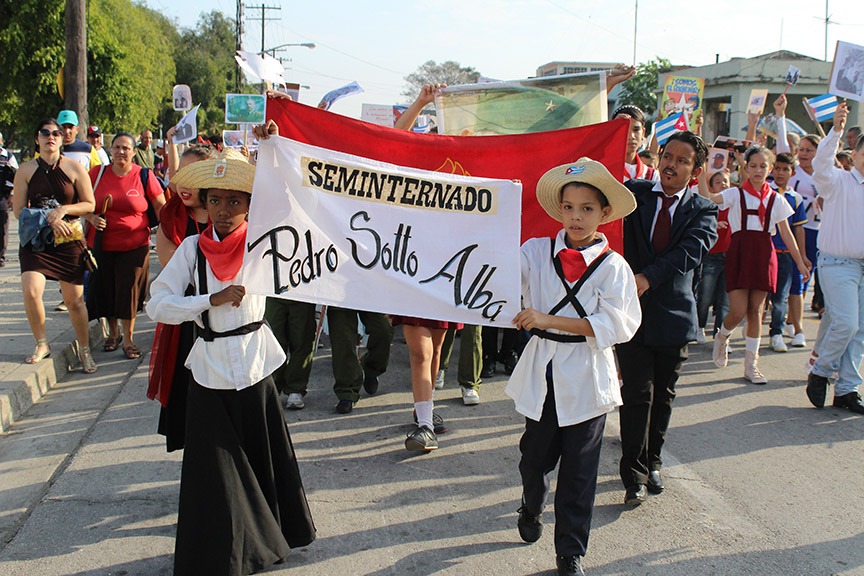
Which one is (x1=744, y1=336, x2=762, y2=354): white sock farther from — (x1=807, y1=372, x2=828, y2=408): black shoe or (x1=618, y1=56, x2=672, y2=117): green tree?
(x1=618, y1=56, x2=672, y2=117): green tree

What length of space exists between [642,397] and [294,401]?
2784 mm

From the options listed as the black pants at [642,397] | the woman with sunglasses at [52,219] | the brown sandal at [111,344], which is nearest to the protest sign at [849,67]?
the black pants at [642,397]

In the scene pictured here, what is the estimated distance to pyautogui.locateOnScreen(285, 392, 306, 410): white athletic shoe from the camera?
5684 mm

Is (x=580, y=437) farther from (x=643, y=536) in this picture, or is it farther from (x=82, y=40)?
(x=82, y=40)

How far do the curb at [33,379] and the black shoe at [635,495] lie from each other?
14.2 ft

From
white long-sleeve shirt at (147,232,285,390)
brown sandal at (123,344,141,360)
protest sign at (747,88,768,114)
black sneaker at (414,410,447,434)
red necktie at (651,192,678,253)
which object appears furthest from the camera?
protest sign at (747,88,768,114)

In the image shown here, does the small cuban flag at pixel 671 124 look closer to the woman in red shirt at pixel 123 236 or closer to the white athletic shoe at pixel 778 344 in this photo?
the white athletic shoe at pixel 778 344

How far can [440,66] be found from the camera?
91.5 meters

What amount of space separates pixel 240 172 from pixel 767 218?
555 centimetres

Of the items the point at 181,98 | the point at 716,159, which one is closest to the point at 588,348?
the point at 716,159

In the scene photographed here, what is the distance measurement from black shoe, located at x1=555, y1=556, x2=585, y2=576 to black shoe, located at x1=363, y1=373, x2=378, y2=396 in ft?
10.2

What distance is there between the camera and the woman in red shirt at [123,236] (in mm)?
6922

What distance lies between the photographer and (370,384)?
6.21 meters

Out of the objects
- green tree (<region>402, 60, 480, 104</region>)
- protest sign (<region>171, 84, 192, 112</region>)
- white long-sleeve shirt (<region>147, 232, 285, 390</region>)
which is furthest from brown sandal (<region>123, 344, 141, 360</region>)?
green tree (<region>402, 60, 480, 104</region>)
